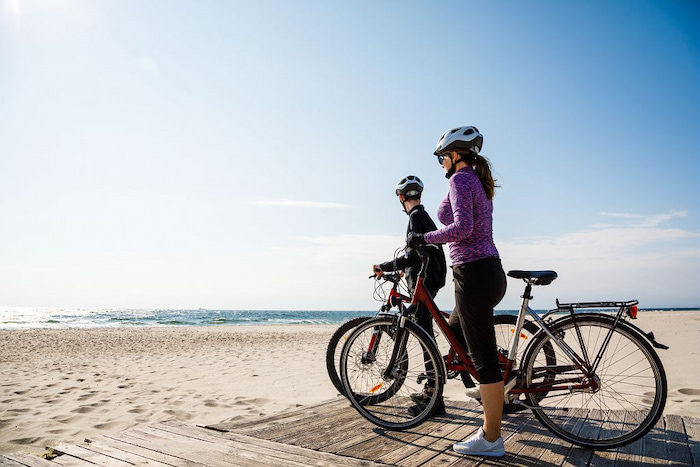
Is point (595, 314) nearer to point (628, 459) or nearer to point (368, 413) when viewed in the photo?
point (628, 459)

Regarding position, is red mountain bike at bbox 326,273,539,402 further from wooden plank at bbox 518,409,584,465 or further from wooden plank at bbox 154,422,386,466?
wooden plank at bbox 154,422,386,466

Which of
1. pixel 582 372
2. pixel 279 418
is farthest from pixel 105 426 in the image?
pixel 582 372

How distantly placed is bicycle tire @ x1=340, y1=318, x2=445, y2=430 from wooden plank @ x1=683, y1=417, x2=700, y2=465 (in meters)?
1.75

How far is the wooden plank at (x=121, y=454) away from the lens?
302 cm

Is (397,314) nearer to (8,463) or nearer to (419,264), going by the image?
(419,264)

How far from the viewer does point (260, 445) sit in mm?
3359

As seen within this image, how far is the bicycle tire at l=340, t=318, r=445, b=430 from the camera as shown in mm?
3619

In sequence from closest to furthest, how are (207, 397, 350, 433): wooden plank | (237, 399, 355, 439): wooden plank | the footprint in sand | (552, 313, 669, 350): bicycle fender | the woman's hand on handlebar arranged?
1. (552, 313, 669, 350): bicycle fender
2. the woman's hand on handlebar
3. (237, 399, 355, 439): wooden plank
4. (207, 397, 350, 433): wooden plank
5. the footprint in sand

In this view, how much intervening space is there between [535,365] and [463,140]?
1755 mm

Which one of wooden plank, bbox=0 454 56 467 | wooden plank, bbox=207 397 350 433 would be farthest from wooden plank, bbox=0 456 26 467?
wooden plank, bbox=207 397 350 433

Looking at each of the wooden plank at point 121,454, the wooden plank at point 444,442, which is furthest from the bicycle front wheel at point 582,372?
the wooden plank at point 121,454

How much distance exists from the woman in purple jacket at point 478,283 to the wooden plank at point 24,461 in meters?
2.81

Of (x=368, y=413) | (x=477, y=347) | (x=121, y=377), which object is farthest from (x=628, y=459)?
(x=121, y=377)

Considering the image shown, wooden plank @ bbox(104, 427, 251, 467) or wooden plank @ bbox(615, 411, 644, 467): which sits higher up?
wooden plank @ bbox(615, 411, 644, 467)
